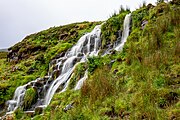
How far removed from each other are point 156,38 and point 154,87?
318 centimetres

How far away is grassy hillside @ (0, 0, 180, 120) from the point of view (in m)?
6.37

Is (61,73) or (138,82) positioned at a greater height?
(61,73)

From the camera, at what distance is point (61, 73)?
13727mm

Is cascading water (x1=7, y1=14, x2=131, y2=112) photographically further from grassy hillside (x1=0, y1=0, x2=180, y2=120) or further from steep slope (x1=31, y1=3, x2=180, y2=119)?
steep slope (x1=31, y1=3, x2=180, y2=119)

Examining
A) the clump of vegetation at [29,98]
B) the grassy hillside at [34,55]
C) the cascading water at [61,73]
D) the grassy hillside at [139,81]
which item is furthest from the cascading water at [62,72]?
the grassy hillside at [139,81]

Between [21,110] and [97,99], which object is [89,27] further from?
[97,99]

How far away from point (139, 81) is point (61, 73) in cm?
660

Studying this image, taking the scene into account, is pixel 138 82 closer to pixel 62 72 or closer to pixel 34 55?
pixel 62 72

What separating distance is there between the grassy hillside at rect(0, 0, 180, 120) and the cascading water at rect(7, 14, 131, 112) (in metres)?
0.92

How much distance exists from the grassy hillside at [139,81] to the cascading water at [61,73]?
0.92m

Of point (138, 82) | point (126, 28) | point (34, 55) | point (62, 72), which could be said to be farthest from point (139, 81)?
point (34, 55)

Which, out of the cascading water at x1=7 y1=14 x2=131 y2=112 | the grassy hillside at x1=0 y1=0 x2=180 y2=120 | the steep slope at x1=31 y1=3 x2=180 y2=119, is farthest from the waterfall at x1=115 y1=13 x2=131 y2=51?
the steep slope at x1=31 y1=3 x2=180 y2=119

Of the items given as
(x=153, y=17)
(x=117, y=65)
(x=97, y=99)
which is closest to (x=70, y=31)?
(x=153, y=17)

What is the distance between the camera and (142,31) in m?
11.6
